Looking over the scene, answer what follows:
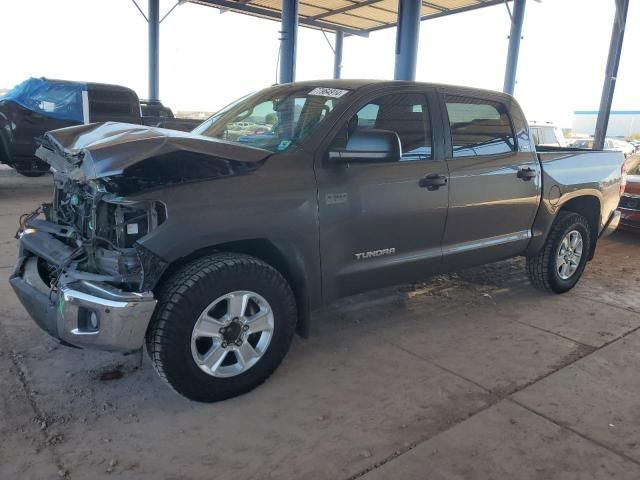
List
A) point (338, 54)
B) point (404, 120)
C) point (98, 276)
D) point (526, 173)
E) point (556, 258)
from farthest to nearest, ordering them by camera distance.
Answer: point (338, 54)
point (556, 258)
point (526, 173)
point (404, 120)
point (98, 276)

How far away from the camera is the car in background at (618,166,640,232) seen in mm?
7750

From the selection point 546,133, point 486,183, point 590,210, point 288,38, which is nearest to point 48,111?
point 288,38

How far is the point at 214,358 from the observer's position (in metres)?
2.91

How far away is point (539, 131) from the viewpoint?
1261 centimetres

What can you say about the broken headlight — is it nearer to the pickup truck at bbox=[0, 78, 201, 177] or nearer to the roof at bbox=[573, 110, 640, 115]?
the pickup truck at bbox=[0, 78, 201, 177]

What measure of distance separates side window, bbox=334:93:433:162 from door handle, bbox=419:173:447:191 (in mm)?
148

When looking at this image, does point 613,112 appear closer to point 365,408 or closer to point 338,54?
point 338,54

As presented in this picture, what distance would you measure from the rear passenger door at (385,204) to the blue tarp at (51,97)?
8.63 m

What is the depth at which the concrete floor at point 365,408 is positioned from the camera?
8.18 ft

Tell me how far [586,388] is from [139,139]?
9.87ft

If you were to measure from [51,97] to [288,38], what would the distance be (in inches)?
238

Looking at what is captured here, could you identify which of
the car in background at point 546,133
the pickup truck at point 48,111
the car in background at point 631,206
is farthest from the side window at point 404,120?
the car in background at point 546,133

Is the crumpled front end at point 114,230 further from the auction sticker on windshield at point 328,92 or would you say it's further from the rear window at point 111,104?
the rear window at point 111,104

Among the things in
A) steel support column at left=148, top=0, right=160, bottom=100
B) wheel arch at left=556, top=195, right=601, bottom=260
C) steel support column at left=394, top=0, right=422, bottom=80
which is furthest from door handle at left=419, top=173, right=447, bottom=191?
steel support column at left=148, top=0, right=160, bottom=100
